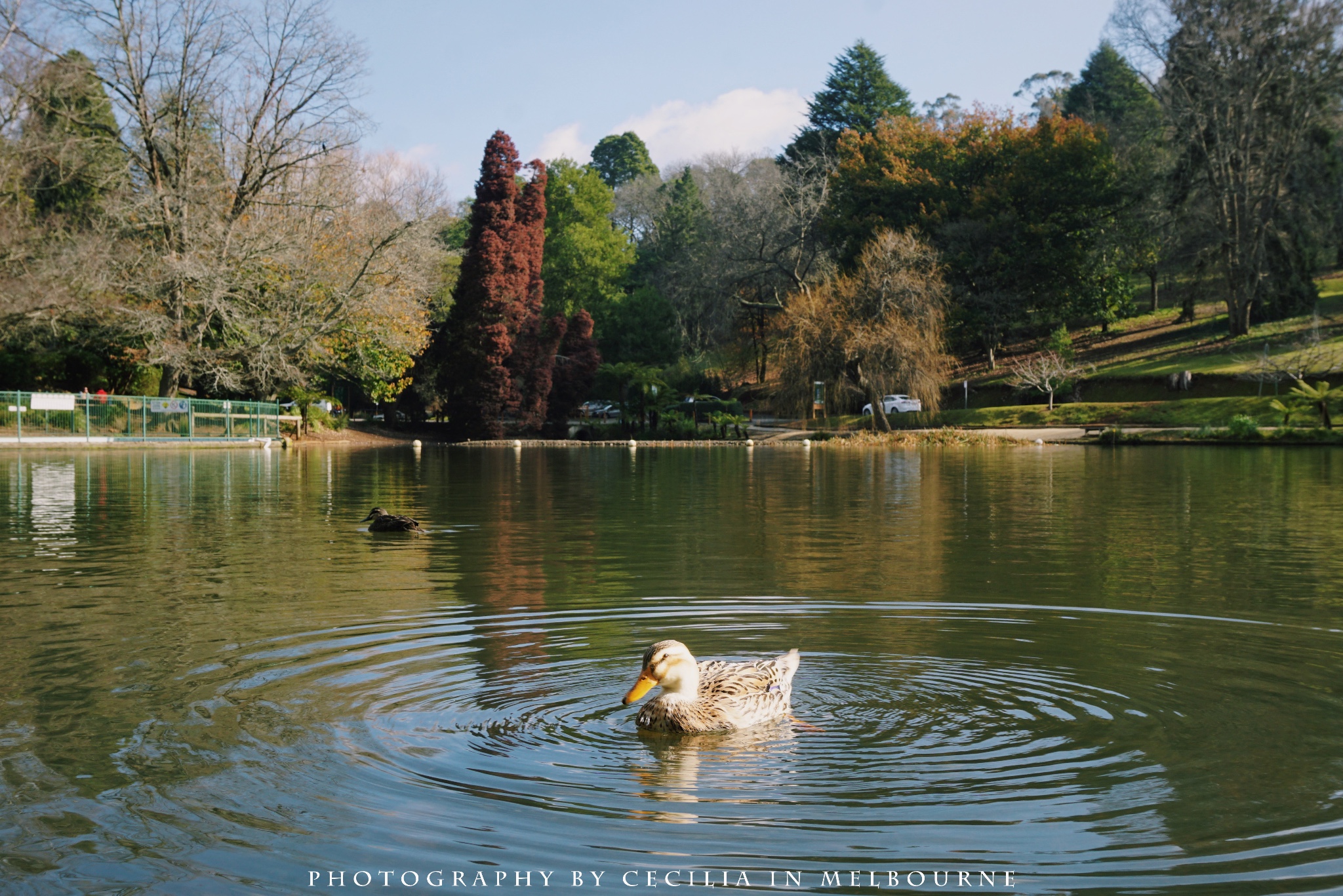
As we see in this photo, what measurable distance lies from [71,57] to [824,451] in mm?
38043

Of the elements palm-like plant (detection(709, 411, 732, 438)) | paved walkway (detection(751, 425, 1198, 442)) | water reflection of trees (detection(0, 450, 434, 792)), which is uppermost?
palm-like plant (detection(709, 411, 732, 438))

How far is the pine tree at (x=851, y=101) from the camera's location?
85.1 meters

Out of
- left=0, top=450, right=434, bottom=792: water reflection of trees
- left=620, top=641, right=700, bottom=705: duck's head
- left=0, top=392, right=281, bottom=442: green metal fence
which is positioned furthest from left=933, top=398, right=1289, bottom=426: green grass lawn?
left=620, top=641, right=700, bottom=705: duck's head

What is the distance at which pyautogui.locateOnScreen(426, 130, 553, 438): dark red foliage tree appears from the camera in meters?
56.3

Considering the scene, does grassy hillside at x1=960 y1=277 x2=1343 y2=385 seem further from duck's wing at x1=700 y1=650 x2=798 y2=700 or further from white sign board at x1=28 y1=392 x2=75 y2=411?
duck's wing at x1=700 y1=650 x2=798 y2=700

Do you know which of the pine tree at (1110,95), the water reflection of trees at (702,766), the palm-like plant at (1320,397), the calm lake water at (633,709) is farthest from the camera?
the pine tree at (1110,95)

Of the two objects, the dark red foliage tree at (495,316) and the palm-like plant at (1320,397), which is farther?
the dark red foliage tree at (495,316)

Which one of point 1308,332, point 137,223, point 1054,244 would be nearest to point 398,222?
point 137,223

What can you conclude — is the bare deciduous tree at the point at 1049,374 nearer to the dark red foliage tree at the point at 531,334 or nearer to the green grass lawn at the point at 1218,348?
the green grass lawn at the point at 1218,348

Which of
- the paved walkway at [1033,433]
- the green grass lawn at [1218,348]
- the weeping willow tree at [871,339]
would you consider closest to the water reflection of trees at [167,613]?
the weeping willow tree at [871,339]

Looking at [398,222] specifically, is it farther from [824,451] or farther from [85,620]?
[85,620]

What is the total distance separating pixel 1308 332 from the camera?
54250mm

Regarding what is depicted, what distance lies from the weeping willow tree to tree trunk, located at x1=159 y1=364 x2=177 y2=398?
26.3 meters

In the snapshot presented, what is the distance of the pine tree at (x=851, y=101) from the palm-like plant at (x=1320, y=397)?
45.6 m
